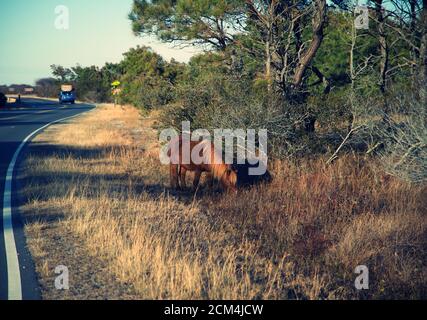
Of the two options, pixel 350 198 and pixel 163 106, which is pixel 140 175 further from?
pixel 350 198

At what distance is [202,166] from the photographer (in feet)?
27.6

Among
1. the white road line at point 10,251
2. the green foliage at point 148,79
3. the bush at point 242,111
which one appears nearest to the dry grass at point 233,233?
the white road line at point 10,251

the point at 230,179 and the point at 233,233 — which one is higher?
the point at 230,179

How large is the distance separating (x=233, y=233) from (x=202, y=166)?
2.23m

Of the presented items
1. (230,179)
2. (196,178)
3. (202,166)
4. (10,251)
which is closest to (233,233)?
(230,179)

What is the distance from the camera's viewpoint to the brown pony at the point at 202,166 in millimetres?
8148

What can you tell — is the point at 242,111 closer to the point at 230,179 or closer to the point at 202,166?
the point at 202,166

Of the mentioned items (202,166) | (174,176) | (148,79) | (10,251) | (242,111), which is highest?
(148,79)

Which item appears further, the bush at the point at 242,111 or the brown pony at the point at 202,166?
the bush at the point at 242,111

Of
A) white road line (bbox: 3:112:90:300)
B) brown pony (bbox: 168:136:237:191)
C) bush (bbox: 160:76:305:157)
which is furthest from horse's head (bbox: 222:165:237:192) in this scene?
white road line (bbox: 3:112:90:300)

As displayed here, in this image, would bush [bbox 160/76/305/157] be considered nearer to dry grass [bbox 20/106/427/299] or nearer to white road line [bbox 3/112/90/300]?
dry grass [bbox 20/106/427/299]

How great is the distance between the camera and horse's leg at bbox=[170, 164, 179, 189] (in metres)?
8.92

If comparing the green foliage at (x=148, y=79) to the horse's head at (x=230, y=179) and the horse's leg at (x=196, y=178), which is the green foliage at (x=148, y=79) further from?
the horse's head at (x=230, y=179)

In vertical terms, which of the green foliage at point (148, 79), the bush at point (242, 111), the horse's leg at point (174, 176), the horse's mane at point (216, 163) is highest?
the green foliage at point (148, 79)
